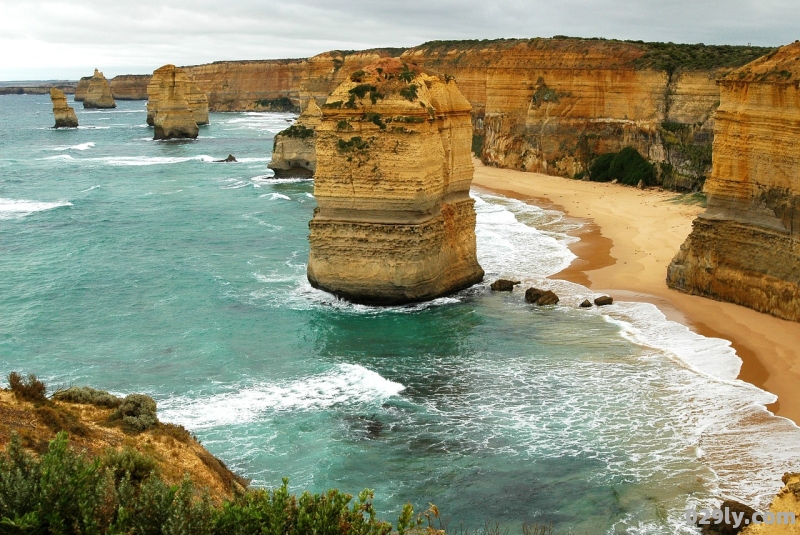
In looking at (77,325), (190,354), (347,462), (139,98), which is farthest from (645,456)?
(139,98)

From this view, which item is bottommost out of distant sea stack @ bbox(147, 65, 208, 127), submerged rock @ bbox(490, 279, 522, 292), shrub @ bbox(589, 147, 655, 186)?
submerged rock @ bbox(490, 279, 522, 292)

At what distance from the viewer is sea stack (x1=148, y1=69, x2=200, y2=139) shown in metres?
85.2

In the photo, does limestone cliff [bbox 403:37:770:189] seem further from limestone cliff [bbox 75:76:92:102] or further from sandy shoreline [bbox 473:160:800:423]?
limestone cliff [bbox 75:76:92:102]

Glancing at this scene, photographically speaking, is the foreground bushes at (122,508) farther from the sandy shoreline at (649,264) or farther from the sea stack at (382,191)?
the sea stack at (382,191)

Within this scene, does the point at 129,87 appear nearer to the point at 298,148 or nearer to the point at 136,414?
the point at 298,148

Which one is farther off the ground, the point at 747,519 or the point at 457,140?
the point at 457,140

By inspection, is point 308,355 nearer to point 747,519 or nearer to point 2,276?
point 747,519

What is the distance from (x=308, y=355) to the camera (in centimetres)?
2119

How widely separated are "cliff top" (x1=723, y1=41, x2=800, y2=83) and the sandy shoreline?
639 cm

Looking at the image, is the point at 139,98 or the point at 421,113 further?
the point at 139,98

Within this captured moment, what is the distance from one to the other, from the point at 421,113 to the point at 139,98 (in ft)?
585

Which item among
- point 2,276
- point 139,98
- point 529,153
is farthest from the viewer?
point 139,98

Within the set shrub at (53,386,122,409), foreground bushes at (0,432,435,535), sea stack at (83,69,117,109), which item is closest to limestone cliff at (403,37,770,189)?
shrub at (53,386,122,409)

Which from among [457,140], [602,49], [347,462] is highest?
[602,49]
